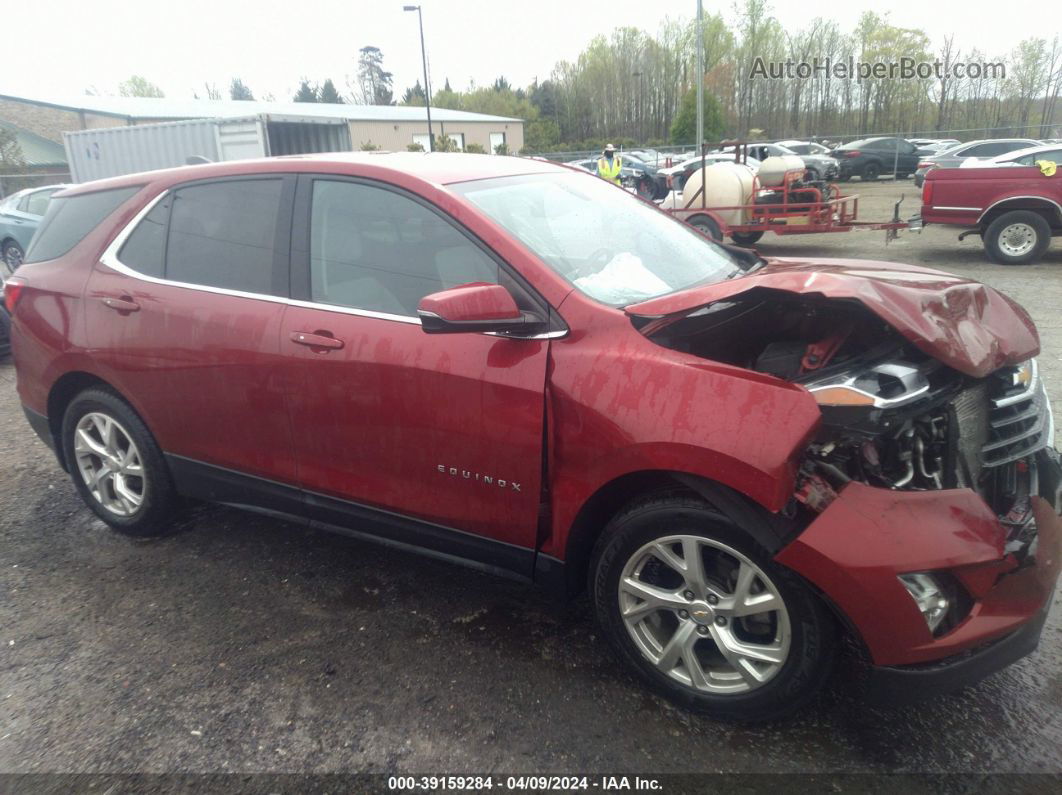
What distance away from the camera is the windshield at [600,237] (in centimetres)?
276

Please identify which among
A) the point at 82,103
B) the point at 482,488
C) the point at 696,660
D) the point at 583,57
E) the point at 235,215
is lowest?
the point at 696,660

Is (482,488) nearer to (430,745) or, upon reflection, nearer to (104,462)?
(430,745)

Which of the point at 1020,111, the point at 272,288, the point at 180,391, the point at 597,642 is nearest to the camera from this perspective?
the point at 597,642

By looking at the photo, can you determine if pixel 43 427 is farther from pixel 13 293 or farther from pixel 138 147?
pixel 138 147

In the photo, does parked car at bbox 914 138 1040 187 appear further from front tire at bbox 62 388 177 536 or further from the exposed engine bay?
front tire at bbox 62 388 177 536

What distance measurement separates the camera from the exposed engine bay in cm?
215

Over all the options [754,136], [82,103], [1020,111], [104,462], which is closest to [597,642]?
[104,462]

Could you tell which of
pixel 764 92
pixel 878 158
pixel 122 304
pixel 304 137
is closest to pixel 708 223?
pixel 304 137

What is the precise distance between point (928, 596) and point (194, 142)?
1631cm

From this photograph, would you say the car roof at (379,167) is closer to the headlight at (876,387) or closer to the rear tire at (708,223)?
the headlight at (876,387)

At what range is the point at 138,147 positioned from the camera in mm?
16125

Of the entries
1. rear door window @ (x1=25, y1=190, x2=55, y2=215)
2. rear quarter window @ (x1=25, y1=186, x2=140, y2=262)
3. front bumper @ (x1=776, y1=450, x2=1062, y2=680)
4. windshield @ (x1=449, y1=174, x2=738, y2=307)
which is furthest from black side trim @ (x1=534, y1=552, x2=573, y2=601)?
rear door window @ (x1=25, y1=190, x2=55, y2=215)

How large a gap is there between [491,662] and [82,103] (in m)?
38.8

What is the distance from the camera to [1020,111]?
42.9 meters
